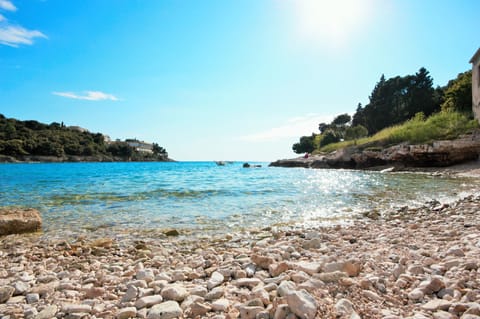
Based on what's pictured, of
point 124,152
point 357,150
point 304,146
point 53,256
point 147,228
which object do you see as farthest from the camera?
point 124,152

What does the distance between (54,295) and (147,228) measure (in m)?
3.79

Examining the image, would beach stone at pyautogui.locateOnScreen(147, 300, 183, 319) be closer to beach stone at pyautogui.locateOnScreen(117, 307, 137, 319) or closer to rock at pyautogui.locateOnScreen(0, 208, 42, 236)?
beach stone at pyautogui.locateOnScreen(117, 307, 137, 319)

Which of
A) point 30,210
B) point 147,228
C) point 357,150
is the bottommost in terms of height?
point 147,228

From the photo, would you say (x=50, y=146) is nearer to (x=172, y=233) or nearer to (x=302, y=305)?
(x=172, y=233)

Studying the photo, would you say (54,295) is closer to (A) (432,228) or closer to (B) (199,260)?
(B) (199,260)

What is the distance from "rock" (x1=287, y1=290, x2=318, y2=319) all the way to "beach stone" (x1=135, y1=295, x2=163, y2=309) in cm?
130

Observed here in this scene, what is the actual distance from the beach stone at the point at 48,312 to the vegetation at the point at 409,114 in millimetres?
32003

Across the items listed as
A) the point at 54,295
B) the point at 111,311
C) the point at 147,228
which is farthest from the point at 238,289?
the point at 147,228

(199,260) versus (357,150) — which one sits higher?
(357,150)

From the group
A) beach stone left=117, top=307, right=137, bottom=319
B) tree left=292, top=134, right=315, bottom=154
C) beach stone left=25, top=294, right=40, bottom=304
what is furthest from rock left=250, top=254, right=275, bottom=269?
tree left=292, top=134, right=315, bottom=154

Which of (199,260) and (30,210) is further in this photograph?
(30,210)

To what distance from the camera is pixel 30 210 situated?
6777mm

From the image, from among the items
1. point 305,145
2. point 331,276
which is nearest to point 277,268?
point 331,276

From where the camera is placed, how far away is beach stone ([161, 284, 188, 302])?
260 centimetres
